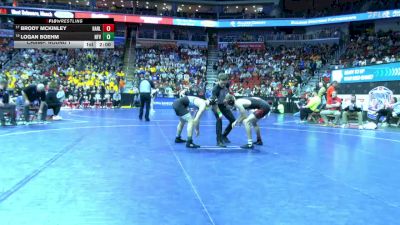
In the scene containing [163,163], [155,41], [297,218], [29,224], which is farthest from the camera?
[155,41]

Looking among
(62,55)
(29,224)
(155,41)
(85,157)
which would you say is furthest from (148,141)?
(155,41)

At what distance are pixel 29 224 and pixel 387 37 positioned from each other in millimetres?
34452

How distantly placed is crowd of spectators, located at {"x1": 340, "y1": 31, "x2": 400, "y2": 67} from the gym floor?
75.5ft

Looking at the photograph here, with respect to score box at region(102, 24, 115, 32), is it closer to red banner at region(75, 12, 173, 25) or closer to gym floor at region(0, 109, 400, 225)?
gym floor at region(0, 109, 400, 225)

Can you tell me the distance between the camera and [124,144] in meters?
9.05

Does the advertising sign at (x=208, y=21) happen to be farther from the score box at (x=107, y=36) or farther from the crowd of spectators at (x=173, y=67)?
the score box at (x=107, y=36)

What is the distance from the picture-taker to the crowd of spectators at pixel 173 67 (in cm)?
3058

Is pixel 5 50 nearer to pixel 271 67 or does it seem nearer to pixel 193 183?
pixel 271 67

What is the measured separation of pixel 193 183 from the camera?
17.7ft

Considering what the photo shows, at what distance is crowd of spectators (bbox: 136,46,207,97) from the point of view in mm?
30578

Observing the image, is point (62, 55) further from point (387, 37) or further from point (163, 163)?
point (163, 163)
